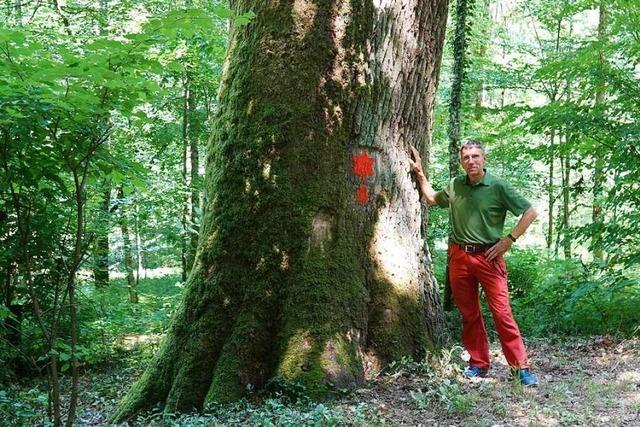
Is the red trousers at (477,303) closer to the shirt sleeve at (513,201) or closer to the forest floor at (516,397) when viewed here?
the forest floor at (516,397)

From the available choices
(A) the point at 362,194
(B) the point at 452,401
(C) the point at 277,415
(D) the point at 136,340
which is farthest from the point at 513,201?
(D) the point at 136,340

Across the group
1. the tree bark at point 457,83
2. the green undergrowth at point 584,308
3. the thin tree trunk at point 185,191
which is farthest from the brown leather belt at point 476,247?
the thin tree trunk at point 185,191

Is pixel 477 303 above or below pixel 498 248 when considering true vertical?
below

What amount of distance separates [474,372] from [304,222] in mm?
2078

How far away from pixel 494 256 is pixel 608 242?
8.32ft

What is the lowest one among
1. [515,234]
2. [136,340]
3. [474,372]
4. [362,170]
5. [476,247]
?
[136,340]

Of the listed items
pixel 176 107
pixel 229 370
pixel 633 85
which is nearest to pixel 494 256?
pixel 229 370

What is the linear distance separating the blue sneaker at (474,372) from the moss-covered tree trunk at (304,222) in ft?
1.32

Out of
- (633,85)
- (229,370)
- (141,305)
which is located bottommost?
(141,305)

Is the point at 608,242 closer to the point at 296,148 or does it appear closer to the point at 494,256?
the point at 494,256

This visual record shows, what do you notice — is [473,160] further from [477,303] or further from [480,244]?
[477,303]

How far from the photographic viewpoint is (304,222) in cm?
450

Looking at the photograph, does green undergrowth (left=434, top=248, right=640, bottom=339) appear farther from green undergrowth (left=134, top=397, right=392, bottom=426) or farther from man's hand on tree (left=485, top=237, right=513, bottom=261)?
green undergrowth (left=134, top=397, right=392, bottom=426)

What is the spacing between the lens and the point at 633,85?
6746 mm
